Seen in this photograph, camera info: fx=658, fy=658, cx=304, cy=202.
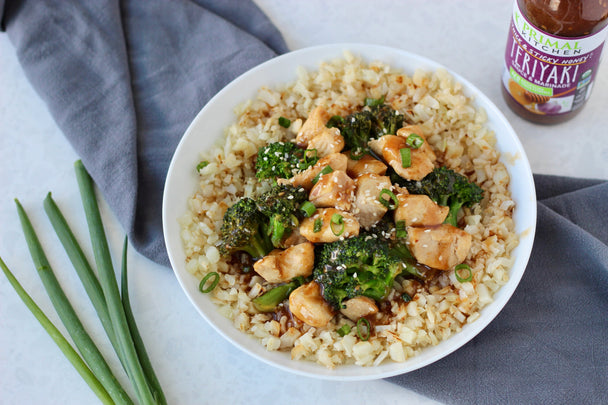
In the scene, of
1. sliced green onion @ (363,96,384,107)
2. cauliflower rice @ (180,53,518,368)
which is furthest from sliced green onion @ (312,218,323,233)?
sliced green onion @ (363,96,384,107)

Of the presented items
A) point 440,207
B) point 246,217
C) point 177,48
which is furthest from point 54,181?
point 440,207

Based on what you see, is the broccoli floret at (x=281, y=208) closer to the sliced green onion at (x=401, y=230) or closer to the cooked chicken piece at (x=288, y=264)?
the cooked chicken piece at (x=288, y=264)

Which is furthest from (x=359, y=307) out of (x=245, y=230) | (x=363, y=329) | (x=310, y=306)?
(x=245, y=230)

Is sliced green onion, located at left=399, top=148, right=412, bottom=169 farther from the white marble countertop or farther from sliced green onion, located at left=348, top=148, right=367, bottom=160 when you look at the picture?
the white marble countertop

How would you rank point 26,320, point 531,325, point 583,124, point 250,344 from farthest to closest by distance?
1. point 583,124
2. point 26,320
3. point 531,325
4. point 250,344

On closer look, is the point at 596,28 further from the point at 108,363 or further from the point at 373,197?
the point at 108,363

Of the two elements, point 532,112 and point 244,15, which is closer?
point 532,112

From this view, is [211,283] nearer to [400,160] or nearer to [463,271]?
[400,160]
